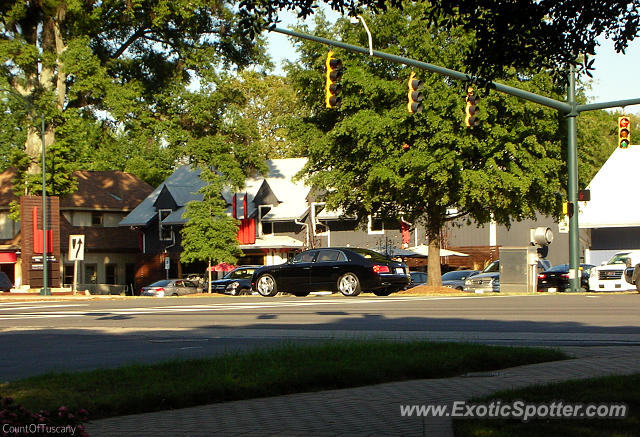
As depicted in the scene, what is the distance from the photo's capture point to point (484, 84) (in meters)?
10.3

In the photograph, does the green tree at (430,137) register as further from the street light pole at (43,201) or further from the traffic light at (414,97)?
the street light pole at (43,201)

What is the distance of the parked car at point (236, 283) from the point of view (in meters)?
46.9

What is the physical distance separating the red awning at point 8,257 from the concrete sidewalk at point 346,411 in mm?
59595

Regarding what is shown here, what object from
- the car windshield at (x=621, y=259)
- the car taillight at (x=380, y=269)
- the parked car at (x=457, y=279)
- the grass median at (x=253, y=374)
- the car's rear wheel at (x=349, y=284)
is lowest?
the parked car at (x=457, y=279)

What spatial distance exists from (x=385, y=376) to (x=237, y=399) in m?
1.68

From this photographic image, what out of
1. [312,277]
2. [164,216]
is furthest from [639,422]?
[164,216]

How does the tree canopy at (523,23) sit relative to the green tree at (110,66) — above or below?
below

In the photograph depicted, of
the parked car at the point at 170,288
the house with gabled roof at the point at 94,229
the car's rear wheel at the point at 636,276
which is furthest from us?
the house with gabled roof at the point at 94,229

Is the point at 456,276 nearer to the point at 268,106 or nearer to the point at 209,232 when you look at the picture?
the point at 209,232

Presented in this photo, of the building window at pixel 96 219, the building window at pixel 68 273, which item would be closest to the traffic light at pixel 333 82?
the building window at pixel 68 273

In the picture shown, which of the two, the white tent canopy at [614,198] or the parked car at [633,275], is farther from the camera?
the white tent canopy at [614,198]

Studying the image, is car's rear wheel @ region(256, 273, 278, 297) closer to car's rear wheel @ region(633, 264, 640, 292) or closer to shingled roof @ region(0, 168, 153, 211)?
car's rear wheel @ region(633, 264, 640, 292)

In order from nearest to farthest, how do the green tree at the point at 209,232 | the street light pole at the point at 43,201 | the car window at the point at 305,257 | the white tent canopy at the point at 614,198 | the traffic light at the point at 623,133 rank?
the traffic light at the point at 623,133
the car window at the point at 305,257
the street light pole at the point at 43,201
the white tent canopy at the point at 614,198
the green tree at the point at 209,232

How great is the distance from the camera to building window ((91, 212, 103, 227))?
69438 millimetres
